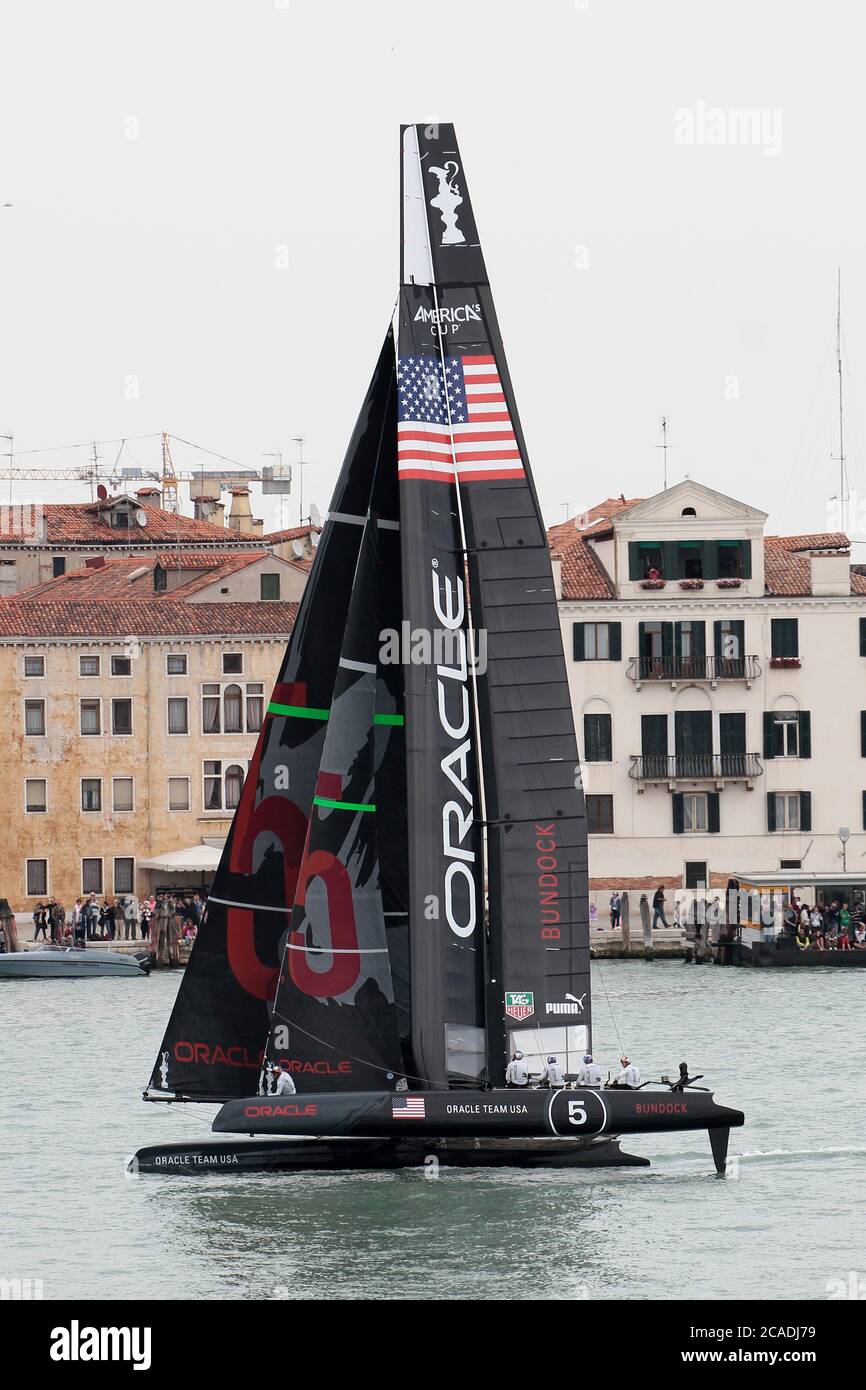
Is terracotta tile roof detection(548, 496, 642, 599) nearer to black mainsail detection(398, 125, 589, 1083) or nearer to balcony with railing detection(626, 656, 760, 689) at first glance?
balcony with railing detection(626, 656, 760, 689)

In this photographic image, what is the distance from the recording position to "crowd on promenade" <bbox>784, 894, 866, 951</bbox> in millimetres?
57312

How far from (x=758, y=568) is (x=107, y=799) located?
52.7 ft

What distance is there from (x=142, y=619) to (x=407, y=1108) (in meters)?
41.6

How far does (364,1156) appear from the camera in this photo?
22.9 m

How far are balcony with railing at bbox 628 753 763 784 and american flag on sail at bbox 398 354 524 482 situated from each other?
131 feet

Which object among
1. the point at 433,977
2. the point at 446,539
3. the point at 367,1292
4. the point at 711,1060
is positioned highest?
the point at 446,539

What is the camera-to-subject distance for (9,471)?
9944 cm

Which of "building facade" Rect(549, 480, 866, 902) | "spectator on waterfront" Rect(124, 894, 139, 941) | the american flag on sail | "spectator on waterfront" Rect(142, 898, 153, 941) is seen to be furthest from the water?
"building facade" Rect(549, 480, 866, 902)

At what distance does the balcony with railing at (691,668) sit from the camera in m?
62.7

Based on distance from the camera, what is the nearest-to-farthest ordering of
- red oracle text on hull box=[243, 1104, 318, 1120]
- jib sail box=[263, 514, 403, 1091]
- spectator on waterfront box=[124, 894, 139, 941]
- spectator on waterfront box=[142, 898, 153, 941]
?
red oracle text on hull box=[243, 1104, 318, 1120] < jib sail box=[263, 514, 403, 1091] < spectator on waterfront box=[142, 898, 153, 941] < spectator on waterfront box=[124, 894, 139, 941]

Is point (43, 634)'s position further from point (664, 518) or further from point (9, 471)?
point (9, 471)

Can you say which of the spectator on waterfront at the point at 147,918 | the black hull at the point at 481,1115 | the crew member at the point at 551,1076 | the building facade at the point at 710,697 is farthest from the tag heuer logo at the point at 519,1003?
the building facade at the point at 710,697

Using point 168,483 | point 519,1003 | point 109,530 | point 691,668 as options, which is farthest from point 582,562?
point 519,1003
